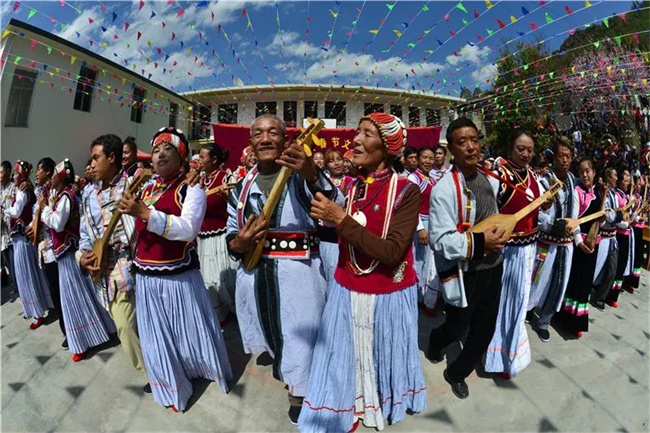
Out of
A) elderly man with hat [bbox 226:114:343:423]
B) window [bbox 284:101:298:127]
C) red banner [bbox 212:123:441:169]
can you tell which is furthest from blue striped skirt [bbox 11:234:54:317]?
window [bbox 284:101:298:127]

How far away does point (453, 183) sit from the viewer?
2.20m

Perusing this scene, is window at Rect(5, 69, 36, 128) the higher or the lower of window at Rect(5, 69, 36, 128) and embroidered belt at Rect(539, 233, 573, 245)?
the higher

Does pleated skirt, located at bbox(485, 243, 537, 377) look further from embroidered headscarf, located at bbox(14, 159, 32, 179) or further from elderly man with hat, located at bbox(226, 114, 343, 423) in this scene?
embroidered headscarf, located at bbox(14, 159, 32, 179)

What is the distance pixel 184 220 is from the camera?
210cm

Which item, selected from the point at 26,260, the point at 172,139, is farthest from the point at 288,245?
the point at 26,260

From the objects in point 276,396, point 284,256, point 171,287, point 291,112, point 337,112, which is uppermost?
point 337,112

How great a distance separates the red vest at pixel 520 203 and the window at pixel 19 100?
559 inches

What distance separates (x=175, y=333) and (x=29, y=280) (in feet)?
9.33

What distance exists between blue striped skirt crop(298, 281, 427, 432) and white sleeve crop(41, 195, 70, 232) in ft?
8.44

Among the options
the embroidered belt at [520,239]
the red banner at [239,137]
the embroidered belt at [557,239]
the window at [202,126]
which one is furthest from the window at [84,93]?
the embroidered belt at [557,239]

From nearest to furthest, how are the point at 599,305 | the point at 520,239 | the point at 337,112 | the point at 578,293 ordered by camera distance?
the point at 520,239, the point at 578,293, the point at 599,305, the point at 337,112

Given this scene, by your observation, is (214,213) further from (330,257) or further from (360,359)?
(360,359)

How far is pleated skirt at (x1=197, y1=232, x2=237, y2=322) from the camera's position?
3.76 meters

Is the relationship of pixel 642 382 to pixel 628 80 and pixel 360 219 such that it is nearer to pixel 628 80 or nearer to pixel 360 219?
pixel 360 219
